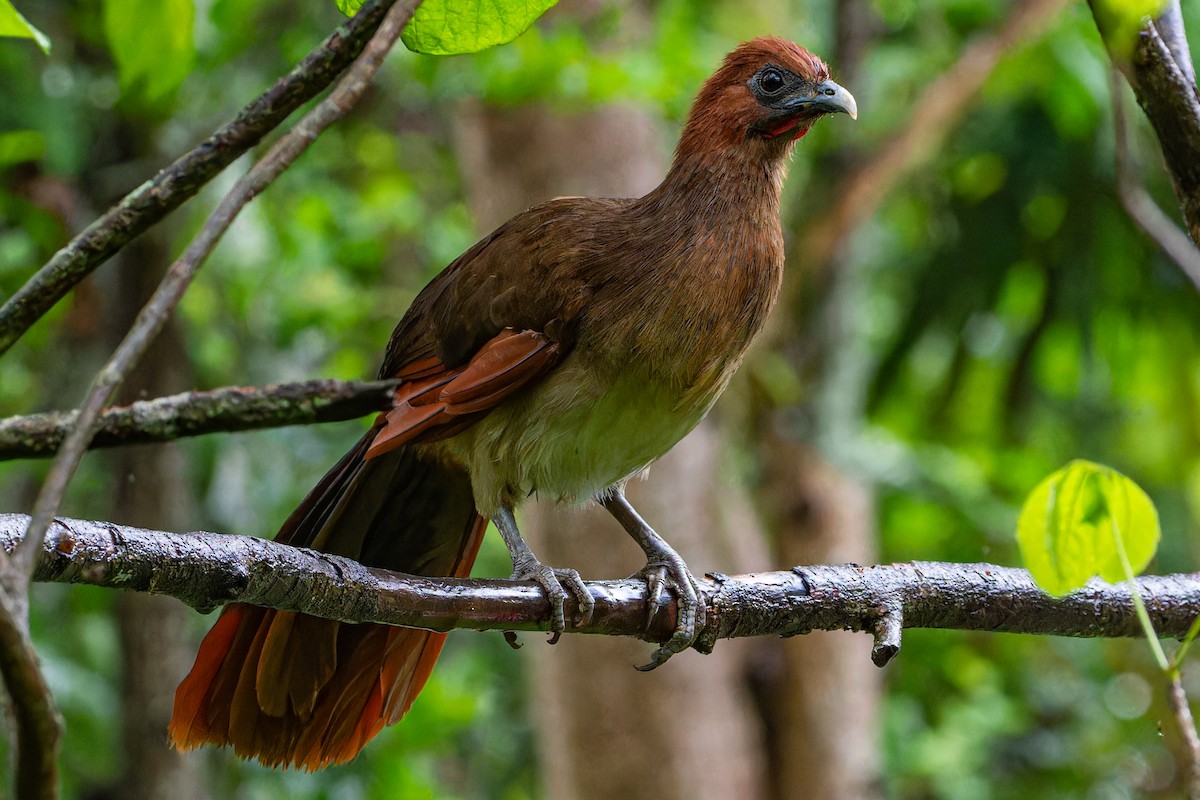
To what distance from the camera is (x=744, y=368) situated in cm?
566

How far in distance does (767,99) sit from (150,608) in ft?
9.31

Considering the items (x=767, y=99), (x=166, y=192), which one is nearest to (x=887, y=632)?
(x=767, y=99)

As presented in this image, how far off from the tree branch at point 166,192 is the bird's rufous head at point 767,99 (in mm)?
1340

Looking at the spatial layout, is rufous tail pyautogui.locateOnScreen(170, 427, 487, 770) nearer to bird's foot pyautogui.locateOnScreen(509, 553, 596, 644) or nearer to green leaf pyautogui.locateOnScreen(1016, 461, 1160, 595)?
bird's foot pyautogui.locateOnScreen(509, 553, 596, 644)

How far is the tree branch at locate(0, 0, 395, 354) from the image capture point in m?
1.31

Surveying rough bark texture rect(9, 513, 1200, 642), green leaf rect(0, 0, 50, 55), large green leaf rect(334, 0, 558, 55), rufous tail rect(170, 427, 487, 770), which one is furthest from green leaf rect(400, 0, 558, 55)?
rufous tail rect(170, 427, 487, 770)

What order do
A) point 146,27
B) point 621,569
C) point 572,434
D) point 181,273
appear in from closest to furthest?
1. point 181,273
2. point 146,27
3. point 572,434
4. point 621,569

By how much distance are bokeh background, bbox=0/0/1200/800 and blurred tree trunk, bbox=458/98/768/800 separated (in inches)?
0.6

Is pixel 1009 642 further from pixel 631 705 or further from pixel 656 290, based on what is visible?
pixel 656 290

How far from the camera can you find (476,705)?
5059 millimetres

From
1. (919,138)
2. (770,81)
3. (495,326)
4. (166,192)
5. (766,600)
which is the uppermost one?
(919,138)

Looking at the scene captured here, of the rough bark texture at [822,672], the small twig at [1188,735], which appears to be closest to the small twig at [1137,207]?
the small twig at [1188,735]

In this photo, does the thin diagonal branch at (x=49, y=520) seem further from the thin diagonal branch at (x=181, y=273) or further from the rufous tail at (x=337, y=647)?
the rufous tail at (x=337, y=647)

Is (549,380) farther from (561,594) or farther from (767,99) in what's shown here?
(767,99)
